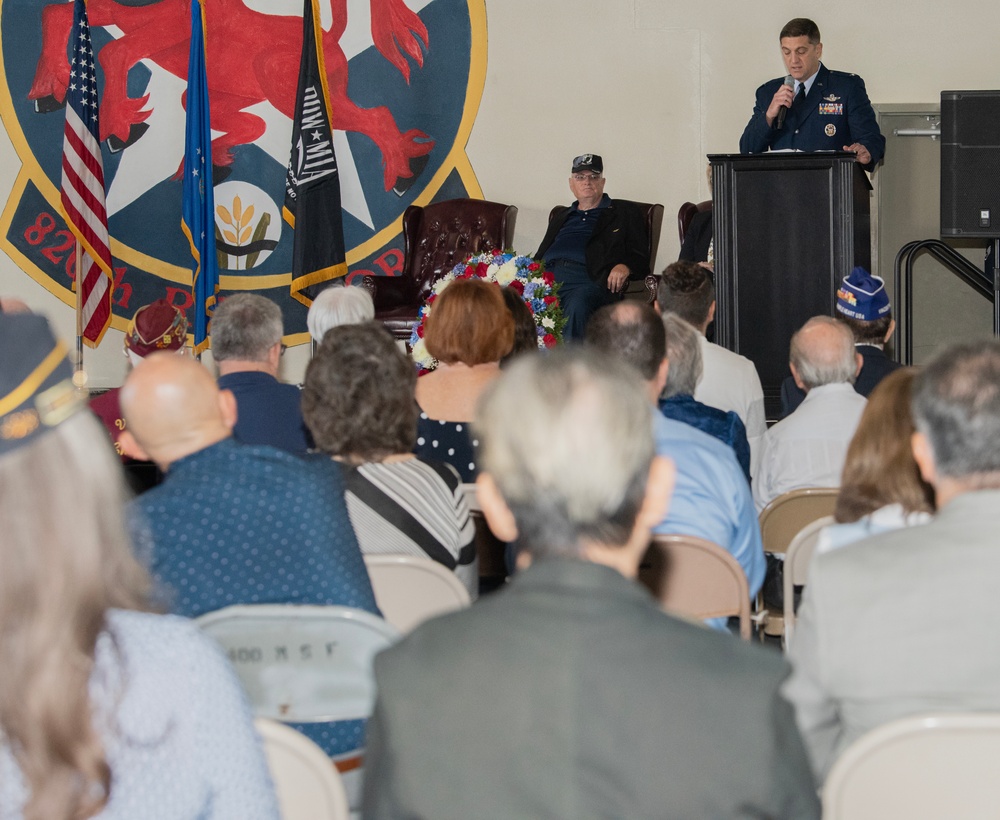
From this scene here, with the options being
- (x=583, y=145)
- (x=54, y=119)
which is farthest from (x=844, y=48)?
(x=54, y=119)

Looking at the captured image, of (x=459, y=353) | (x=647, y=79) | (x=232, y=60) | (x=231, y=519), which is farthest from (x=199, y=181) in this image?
(x=231, y=519)

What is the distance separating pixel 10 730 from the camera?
100 centimetres

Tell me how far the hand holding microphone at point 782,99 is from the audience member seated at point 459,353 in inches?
104

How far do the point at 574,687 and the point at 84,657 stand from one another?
41cm

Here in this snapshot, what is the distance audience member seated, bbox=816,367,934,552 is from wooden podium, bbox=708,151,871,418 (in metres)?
3.54

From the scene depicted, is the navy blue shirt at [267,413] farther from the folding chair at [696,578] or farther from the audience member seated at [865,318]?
the audience member seated at [865,318]

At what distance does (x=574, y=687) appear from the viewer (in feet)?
3.36

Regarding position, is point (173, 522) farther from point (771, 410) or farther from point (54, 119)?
point (54, 119)

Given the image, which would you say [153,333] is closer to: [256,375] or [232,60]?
[256,375]

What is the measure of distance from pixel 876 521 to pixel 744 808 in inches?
37.9

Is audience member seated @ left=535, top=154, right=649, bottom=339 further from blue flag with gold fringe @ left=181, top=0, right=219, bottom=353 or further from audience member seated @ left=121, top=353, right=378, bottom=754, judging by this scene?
audience member seated @ left=121, top=353, right=378, bottom=754

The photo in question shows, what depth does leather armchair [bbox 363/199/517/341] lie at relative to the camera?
7.09m

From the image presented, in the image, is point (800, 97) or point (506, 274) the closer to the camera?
point (506, 274)

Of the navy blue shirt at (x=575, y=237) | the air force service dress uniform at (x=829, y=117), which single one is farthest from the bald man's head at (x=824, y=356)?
the navy blue shirt at (x=575, y=237)
